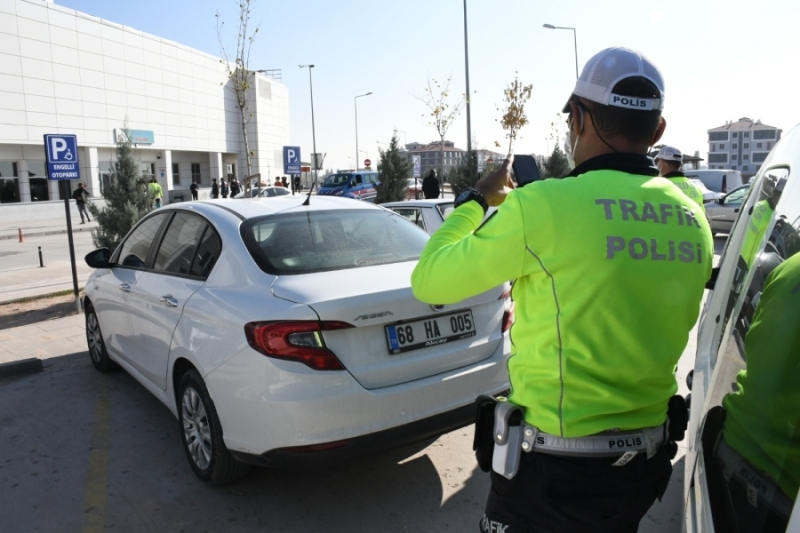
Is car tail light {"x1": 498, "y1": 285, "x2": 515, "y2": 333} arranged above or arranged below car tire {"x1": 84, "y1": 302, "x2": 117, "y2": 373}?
above

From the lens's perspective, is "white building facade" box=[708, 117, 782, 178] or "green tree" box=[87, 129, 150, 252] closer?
"green tree" box=[87, 129, 150, 252]

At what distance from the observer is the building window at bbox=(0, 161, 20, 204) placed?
99.8 feet

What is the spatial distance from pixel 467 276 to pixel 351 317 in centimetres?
153

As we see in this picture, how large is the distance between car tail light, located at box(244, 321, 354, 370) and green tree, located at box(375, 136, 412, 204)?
20.0m

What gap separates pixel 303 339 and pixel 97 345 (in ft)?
12.1

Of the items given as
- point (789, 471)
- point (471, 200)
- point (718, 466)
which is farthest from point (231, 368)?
point (789, 471)

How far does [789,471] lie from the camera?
1232mm

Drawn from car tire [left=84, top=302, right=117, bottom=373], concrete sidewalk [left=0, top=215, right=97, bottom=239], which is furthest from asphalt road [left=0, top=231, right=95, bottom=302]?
car tire [left=84, top=302, right=117, bottom=373]

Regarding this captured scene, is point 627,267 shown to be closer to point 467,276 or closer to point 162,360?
point 467,276

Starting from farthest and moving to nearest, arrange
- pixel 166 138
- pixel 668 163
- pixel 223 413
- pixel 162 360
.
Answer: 1. pixel 166 138
2. pixel 668 163
3. pixel 162 360
4. pixel 223 413

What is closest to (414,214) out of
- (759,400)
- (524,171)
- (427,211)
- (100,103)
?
(427,211)

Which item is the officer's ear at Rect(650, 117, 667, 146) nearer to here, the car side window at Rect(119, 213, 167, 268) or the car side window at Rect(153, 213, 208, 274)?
the car side window at Rect(153, 213, 208, 274)

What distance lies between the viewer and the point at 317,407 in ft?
9.78

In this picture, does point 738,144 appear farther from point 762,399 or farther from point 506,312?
point 762,399
